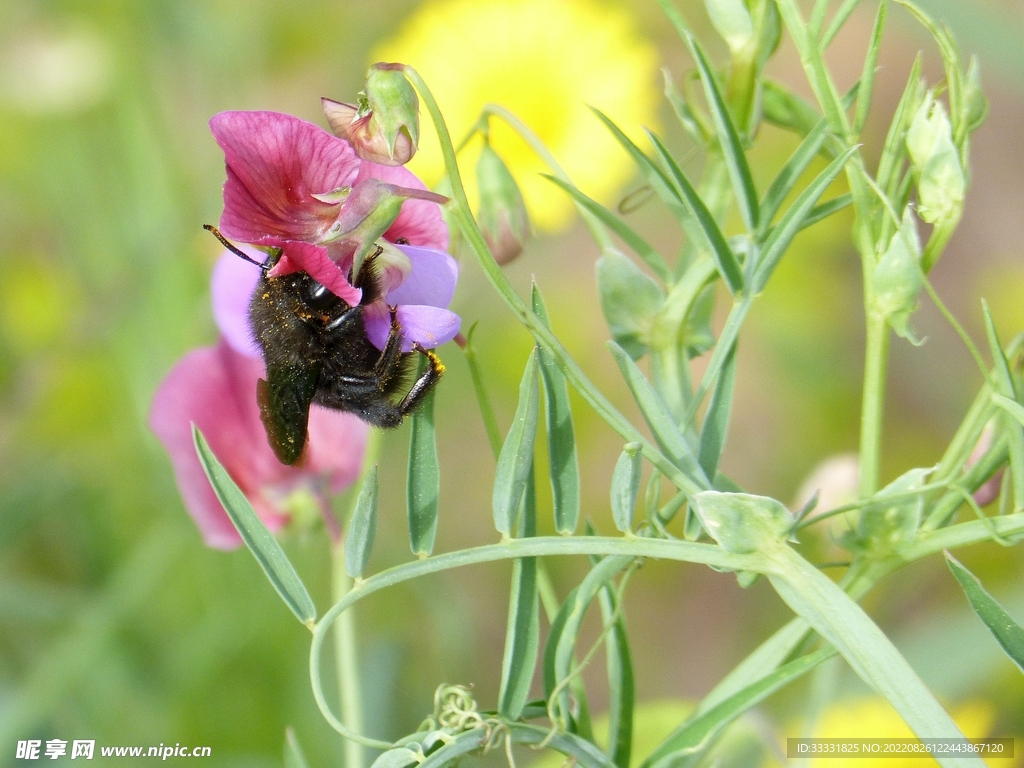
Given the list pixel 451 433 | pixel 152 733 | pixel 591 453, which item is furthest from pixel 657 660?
pixel 152 733

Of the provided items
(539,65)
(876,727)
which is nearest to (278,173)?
(876,727)

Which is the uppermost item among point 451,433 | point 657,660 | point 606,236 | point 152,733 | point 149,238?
point 149,238

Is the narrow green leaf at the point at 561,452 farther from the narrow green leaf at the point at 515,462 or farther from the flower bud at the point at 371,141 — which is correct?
the flower bud at the point at 371,141

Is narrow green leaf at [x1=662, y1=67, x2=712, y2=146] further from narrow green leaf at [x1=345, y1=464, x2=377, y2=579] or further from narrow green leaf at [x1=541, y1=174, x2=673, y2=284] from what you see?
narrow green leaf at [x1=345, y1=464, x2=377, y2=579]

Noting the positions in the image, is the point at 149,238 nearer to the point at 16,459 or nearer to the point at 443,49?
the point at 16,459

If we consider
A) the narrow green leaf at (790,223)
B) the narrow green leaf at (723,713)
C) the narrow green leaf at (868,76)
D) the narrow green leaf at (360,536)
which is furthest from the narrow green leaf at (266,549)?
the narrow green leaf at (868,76)
